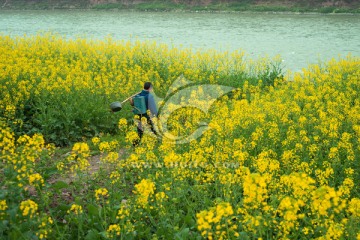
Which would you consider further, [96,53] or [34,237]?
[96,53]

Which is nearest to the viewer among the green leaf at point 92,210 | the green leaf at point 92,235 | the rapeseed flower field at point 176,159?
the rapeseed flower field at point 176,159

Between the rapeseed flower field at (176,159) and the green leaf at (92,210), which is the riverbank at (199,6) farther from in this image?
the green leaf at (92,210)

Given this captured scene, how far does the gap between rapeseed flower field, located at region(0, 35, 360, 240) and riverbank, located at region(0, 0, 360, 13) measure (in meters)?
39.7

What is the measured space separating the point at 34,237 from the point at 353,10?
160 feet

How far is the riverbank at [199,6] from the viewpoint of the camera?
48.1m

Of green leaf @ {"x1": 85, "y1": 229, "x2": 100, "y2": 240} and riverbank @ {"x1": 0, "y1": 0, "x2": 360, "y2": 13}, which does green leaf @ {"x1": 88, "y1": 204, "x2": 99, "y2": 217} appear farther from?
riverbank @ {"x1": 0, "y1": 0, "x2": 360, "y2": 13}

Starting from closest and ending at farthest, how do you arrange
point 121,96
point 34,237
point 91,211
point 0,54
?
1. point 34,237
2. point 91,211
3. point 121,96
4. point 0,54

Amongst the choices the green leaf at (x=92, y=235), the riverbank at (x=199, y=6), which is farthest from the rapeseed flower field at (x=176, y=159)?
the riverbank at (x=199, y=6)

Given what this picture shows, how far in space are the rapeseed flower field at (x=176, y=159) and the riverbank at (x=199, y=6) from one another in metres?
39.7

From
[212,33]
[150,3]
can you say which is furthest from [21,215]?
[150,3]

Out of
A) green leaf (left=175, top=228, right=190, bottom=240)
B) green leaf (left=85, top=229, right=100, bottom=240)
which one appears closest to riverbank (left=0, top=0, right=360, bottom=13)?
green leaf (left=175, top=228, right=190, bottom=240)

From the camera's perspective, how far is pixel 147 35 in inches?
1135

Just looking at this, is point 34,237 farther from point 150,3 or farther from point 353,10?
point 150,3

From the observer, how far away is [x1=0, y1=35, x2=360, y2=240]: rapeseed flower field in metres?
3.79
